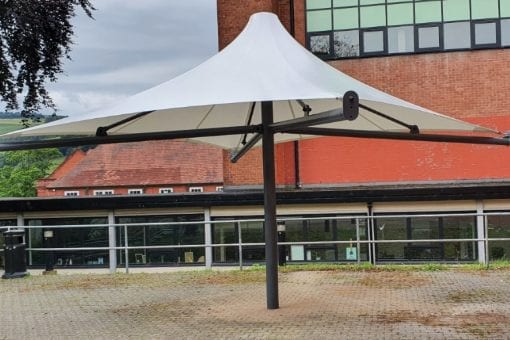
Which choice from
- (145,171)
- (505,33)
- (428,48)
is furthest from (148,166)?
(505,33)

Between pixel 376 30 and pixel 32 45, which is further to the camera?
pixel 376 30

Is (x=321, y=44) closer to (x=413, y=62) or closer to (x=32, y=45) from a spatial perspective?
(x=413, y=62)

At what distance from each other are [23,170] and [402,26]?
49389mm

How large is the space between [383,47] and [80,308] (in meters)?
16.9

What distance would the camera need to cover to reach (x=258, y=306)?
827 centimetres

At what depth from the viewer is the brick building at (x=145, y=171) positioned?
4462 cm

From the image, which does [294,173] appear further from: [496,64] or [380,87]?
→ [496,64]

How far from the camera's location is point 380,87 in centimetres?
2284

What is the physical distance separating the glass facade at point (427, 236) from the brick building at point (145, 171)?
71.6 ft

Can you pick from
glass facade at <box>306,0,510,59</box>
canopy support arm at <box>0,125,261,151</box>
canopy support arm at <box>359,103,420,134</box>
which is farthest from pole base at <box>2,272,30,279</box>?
glass facade at <box>306,0,510,59</box>

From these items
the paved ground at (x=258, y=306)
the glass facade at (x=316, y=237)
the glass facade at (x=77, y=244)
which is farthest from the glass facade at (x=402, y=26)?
the paved ground at (x=258, y=306)

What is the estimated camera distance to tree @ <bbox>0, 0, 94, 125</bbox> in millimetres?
18766

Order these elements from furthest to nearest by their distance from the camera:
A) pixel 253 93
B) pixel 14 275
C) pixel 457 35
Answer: pixel 457 35 < pixel 14 275 < pixel 253 93

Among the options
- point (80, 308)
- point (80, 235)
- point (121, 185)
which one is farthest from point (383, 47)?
point (121, 185)
